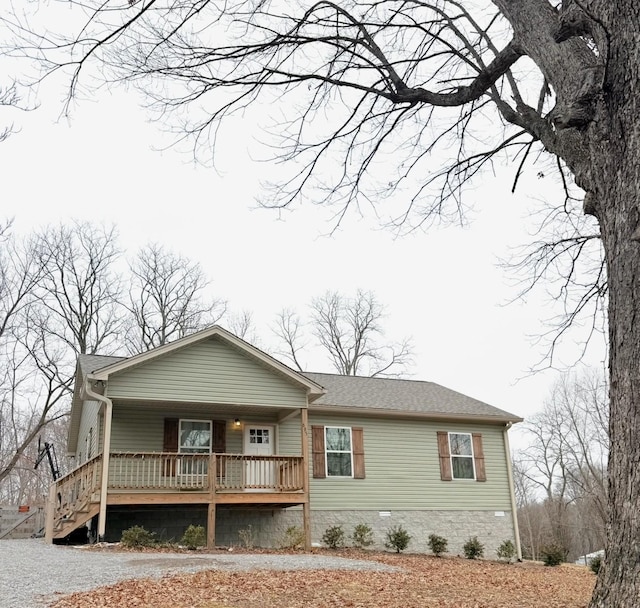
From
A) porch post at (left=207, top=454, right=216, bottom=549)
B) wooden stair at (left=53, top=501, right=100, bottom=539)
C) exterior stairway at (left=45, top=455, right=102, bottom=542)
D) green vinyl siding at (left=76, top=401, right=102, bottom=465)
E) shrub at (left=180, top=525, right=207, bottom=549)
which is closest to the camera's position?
shrub at (left=180, top=525, right=207, bottom=549)

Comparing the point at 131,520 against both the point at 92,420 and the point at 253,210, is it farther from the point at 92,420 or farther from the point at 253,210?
the point at 253,210

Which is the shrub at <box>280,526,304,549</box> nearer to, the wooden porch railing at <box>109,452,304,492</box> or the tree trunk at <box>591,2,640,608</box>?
the wooden porch railing at <box>109,452,304,492</box>

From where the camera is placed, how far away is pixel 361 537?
51.6 feet

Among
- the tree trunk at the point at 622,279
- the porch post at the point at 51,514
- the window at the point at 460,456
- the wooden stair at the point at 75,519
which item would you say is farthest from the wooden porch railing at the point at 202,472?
the tree trunk at the point at 622,279

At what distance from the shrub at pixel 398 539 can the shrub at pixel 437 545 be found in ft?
1.87

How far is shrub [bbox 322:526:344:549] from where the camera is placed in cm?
1502

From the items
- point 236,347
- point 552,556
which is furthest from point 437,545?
point 236,347

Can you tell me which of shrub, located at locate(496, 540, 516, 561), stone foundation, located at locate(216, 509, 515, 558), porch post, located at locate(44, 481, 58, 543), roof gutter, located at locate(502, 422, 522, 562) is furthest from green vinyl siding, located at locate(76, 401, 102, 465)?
roof gutter, located at locate(502, 422, 522, 562)

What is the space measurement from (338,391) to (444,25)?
12.6 meters

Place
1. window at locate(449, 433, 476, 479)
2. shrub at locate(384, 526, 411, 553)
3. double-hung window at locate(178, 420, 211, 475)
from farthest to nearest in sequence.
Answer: window at locate(449, 433, 476, 479)
shrub at locate(384, 526, 411, 553)
double-hung window at locate(178, 420, 211, 475)

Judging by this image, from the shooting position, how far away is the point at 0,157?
283 inches

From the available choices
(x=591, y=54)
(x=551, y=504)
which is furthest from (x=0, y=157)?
(x=551, y=504)

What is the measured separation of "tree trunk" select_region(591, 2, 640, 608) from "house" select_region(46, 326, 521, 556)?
35.3 feet

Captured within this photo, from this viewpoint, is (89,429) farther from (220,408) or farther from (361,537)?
(361,537)
